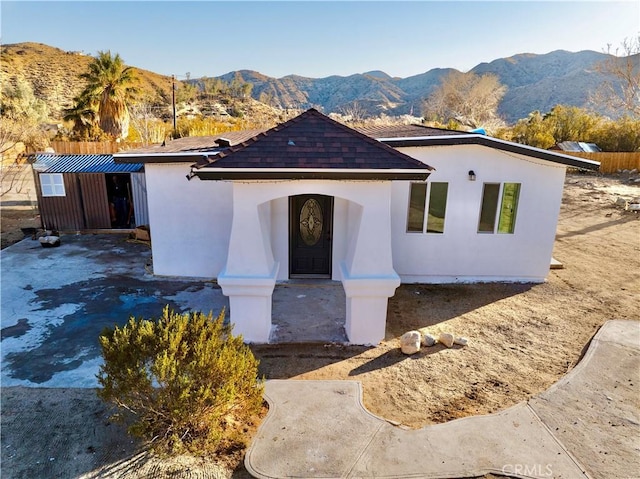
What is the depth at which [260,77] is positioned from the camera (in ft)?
406

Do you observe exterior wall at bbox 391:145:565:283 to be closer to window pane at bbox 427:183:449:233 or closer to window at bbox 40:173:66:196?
window pane at bbox 427:183:449:233

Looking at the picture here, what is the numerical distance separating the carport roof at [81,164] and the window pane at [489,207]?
11.7 meters

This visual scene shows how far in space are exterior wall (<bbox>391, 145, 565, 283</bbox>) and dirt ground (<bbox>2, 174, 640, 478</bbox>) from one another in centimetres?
50

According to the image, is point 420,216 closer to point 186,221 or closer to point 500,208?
point 500,208

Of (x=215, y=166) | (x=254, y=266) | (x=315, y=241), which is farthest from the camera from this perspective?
(x=315, y=241)

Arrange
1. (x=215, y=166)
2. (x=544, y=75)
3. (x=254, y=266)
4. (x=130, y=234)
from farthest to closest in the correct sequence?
(x=544, y=75) → (x=130, y=234) → (x=254, y=266) → (x=215, y=166)

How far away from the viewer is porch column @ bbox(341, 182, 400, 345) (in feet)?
22.4

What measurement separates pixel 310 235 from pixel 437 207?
344 centimetres

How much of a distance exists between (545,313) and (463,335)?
8.48 feet

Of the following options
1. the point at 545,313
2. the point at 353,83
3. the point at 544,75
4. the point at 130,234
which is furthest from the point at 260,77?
the point at 545,313

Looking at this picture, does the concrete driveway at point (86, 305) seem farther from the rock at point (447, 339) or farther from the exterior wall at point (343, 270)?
the rock at point (447, 339)

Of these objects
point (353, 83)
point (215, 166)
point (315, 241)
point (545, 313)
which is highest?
point (353, 83)

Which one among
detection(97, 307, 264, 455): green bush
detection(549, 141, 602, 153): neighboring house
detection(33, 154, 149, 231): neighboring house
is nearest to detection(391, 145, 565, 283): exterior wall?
detection(97, 307, 264, 455): green bush

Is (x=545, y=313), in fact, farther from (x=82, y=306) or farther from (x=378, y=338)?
(x=82, y=306)
